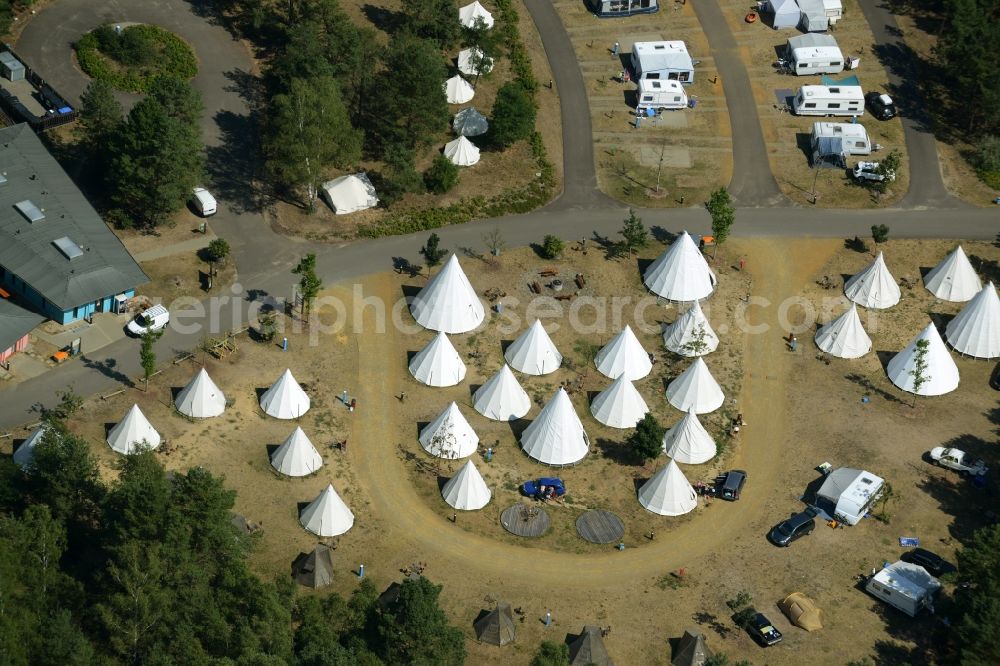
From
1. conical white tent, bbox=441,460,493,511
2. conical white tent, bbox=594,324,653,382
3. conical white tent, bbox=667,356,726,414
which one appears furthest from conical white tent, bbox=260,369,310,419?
A: conical white tent, bbox=667,356,726,414

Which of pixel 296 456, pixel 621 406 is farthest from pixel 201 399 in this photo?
pixel 621 406

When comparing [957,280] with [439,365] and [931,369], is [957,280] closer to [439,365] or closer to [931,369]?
[931,369]

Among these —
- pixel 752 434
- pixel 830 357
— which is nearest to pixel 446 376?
pixel 752 434

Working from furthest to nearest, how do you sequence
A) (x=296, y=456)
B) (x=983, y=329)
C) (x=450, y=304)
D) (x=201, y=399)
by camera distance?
(x=983, y=329), (x=450, y=304), (x=201, y=399), (x=296, y=456)

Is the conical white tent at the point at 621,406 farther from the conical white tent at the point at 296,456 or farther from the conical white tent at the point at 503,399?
the conical white tent at the point at 296,456

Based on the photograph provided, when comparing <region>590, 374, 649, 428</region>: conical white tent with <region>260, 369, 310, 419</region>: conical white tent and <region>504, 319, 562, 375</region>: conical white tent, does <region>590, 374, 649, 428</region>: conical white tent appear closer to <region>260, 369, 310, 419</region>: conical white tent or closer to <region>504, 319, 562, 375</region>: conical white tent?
<region>504, 319, 562, 375</region>: conical white tent

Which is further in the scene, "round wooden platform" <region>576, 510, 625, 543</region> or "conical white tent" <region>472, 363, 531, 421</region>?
"conical white tent" <region>472, 363, 531, 421</region>
